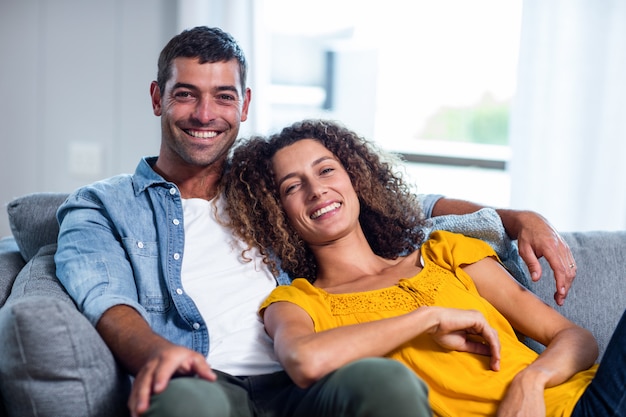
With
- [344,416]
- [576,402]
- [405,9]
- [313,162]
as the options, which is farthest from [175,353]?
[405,9]

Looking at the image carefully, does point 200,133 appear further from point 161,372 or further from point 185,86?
point 161,372

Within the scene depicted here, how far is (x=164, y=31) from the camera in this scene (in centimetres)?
298

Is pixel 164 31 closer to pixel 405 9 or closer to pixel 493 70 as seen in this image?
pixel 405 9

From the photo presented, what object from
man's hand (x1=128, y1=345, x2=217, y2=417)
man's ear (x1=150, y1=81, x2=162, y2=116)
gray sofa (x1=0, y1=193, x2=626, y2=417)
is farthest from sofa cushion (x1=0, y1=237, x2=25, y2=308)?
man's hand (x1=128, y1=345, x2=217, y2=417)

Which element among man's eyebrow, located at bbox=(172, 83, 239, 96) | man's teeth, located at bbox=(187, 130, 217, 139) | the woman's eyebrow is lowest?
the woman's eyebrow

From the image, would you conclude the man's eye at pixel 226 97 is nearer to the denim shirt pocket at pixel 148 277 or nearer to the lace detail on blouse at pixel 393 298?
the denim shirt pocket at pixel 148 277

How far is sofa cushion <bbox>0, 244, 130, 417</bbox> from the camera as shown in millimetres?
1367

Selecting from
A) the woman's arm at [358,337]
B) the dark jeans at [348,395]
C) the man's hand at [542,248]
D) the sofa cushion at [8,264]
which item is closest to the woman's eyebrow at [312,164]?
the woman's arm at [358,337]

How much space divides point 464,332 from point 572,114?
153 cm

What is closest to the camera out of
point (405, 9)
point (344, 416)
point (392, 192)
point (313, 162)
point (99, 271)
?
point (344, 416)

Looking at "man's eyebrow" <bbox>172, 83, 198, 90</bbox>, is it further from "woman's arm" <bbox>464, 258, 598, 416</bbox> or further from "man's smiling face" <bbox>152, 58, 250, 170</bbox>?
"woman's arm" <bbox>464, 258, 598, 416</bbox>

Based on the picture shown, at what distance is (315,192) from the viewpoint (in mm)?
1771

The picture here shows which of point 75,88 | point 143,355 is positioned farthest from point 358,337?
point 75,88

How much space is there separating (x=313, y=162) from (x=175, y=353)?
2.20 ft
